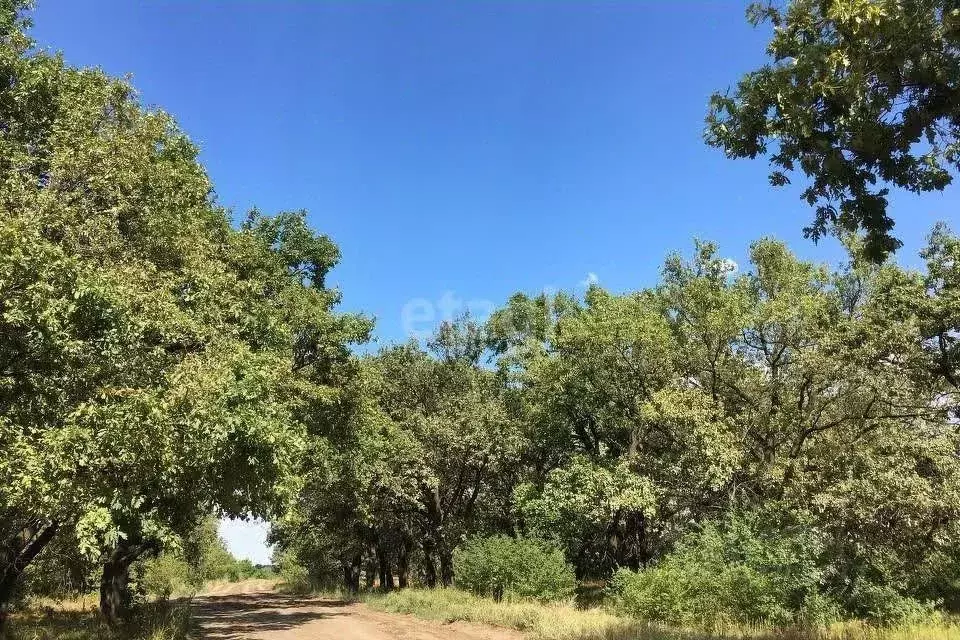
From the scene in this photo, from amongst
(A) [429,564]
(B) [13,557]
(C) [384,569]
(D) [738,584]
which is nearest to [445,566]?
(A) [429,564]

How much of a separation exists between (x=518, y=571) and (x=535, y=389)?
28.7ft

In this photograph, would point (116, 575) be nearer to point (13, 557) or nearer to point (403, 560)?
point (13, 557)

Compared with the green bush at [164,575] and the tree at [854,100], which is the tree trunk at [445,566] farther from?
the tree at [854,100]

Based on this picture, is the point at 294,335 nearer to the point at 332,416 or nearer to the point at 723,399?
the point at 332,416

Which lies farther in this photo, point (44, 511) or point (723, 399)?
point (723, 399)

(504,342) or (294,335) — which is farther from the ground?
(504,342)

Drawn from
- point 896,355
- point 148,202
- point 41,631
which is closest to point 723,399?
point 896,355

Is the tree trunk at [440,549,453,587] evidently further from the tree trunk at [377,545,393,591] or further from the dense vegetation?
the tree trunk at [377,545,393,591]

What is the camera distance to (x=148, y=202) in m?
13.0

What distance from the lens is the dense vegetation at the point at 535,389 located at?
8836 millimetres

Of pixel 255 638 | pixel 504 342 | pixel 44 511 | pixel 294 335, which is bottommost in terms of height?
pixel 255 638

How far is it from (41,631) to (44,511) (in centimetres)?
1076

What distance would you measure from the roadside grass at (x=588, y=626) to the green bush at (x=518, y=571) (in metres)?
0.82

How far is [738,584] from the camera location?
16.2 metres
